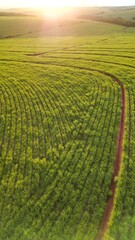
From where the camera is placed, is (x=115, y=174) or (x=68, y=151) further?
(x=68, y=151)

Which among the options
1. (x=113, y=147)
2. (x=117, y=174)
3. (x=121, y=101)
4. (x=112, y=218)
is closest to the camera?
(x=112, y=218)

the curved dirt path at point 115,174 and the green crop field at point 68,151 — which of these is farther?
the green crop field at point 68,151

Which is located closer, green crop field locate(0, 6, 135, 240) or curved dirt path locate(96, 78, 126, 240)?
curved dirt path locate(96, 78, 126, 240)

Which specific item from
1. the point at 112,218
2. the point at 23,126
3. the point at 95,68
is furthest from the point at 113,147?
the point at 95,68

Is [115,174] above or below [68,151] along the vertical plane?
below

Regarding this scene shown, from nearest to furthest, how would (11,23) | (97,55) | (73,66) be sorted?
(73,66) < (97,55) < (11,23)

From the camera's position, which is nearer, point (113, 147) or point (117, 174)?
point (117, 174)

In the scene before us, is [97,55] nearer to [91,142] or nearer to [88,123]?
[88,123]

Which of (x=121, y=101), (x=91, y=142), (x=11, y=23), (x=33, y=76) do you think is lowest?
(x=91, y=142)
